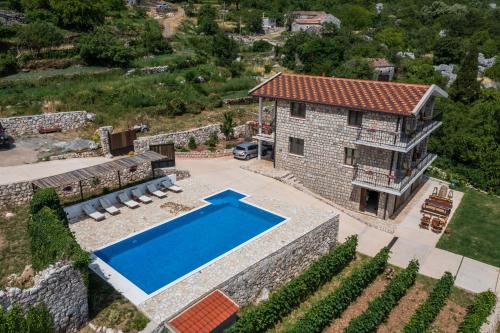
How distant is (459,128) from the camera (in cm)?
4156

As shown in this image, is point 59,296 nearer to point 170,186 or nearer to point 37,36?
point 170,186

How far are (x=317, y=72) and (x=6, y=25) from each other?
4736 centimetres

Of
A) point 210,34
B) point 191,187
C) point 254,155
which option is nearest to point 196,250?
point 191,187

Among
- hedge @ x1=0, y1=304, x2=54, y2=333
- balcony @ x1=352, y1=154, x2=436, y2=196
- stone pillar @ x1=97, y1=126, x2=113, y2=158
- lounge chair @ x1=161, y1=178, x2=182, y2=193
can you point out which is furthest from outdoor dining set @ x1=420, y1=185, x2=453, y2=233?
stone pillar @ x1=97, y1=126, x2=113, y2=158

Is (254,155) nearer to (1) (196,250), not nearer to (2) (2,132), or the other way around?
(1) (196,250)

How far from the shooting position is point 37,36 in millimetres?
53562

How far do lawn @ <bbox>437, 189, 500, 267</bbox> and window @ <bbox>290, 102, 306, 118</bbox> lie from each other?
41.6 feet

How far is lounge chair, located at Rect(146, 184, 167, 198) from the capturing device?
1061 inches

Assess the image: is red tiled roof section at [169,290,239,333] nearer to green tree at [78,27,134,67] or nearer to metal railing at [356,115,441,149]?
metal railing at [356,115,441,149]

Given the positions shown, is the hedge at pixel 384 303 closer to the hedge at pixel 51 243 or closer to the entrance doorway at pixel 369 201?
the entrance doorway at pixel 369 201

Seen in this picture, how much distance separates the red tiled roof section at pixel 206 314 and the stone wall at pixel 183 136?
740 inches

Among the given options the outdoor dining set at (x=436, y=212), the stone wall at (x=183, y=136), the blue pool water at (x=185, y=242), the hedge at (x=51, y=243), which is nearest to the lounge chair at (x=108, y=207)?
the blue pool water at (x=185, y=242)

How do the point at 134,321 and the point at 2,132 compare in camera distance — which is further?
the point at 2,132

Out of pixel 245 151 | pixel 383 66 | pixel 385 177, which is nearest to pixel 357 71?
pixel 383 66
